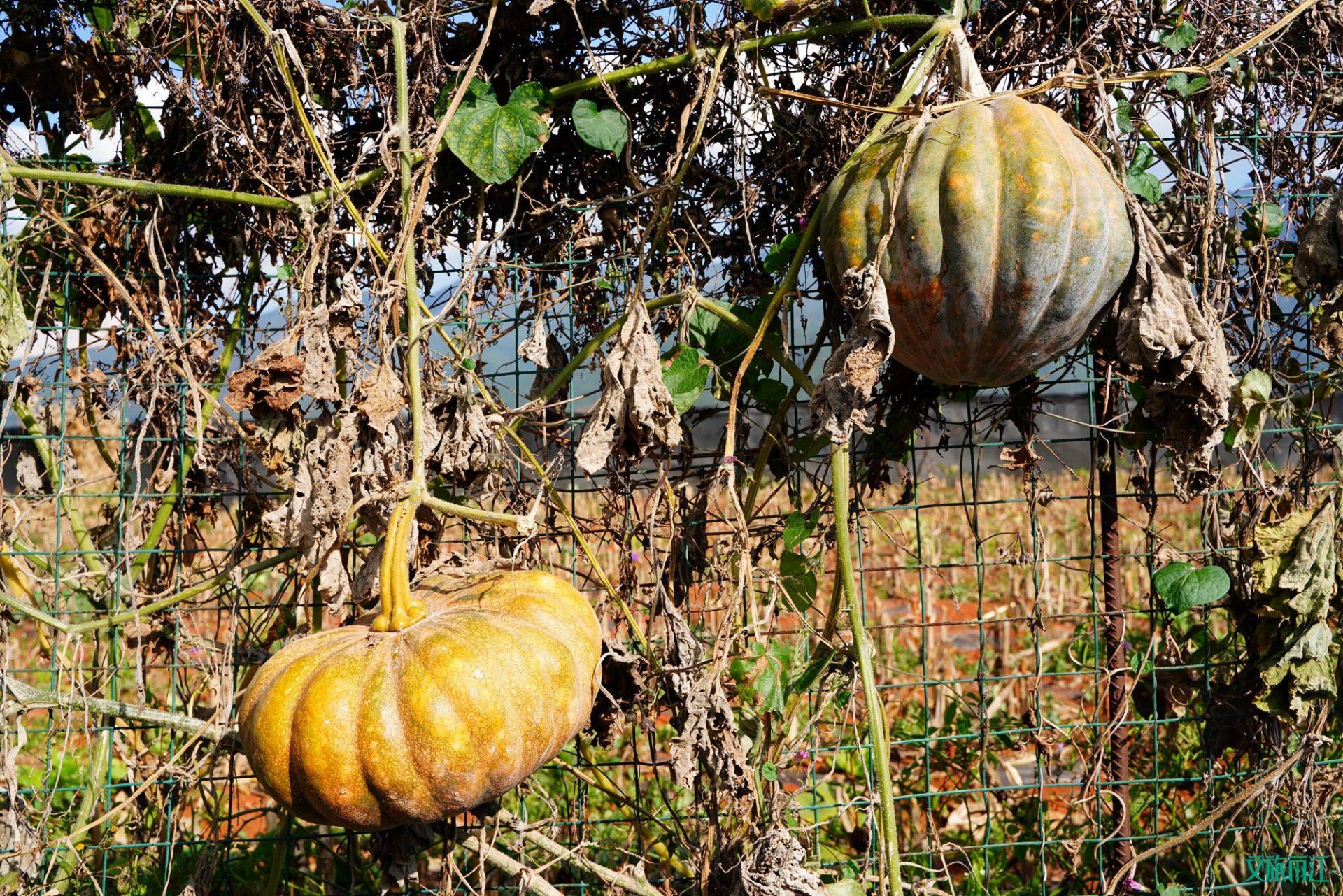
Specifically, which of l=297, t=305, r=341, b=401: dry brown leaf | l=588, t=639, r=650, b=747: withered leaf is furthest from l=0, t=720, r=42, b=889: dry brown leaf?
l=588, t=639, r=650, b=747: withered leaf

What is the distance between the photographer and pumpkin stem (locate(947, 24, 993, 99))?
91.4 inches

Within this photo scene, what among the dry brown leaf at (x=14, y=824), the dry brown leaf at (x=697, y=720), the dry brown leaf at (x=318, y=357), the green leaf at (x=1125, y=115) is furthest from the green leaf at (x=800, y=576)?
the dry brown leaf at (x=14, y=824)

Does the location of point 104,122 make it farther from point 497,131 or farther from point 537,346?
point 537,346

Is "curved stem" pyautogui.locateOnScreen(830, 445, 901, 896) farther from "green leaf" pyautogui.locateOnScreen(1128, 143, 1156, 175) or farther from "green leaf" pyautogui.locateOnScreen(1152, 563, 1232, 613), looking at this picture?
"green leaf" pyautogui.locateOnScreen(1128, 143, 1156, 175)

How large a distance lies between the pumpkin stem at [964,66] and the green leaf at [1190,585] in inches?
49.7

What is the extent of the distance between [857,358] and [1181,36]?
1357 millimetres

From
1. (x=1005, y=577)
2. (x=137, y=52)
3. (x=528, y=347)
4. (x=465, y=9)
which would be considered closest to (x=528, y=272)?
(x=528, y=347)

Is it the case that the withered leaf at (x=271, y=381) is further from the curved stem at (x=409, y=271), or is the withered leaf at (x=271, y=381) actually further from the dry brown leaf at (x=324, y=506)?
the curved stem at (x=409, y=271)

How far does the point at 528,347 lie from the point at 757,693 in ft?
3.34

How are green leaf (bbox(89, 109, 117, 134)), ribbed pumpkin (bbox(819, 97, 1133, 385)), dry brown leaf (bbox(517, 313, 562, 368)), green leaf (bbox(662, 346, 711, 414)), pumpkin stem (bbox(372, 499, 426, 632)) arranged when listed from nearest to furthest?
pumpkin stem (bbox(372, 499, 426, 632)) < ribbed pumpkin (bbox(819, 97, 1133, 385)) < green leaf (bbox(662, 346, 711, 414)) < dry brown leaf (bbox(517, 313, 562, 368)) < green leaf (bbox(89, 109, 117, 134))

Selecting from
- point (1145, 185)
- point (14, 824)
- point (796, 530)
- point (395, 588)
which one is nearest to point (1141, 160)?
point (1145, 185)

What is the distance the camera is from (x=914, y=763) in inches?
128

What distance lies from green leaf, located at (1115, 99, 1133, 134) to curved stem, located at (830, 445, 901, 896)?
3.83 ft

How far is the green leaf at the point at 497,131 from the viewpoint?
8.21 ft
